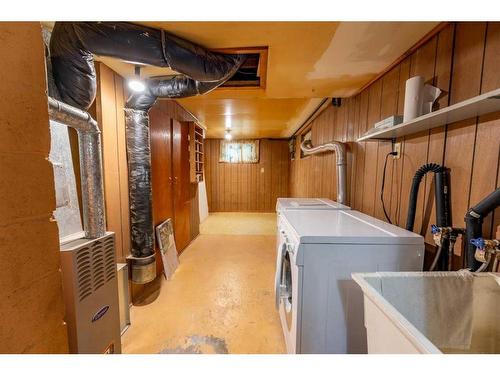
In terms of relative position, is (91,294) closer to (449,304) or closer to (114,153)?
(114,153)

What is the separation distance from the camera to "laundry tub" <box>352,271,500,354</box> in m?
0.76

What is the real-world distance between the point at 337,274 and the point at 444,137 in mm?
878

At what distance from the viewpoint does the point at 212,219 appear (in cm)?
547

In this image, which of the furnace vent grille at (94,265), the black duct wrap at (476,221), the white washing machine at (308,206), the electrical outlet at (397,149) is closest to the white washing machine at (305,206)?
the white washing machine at (308,206)

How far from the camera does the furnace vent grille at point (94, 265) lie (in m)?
1.03

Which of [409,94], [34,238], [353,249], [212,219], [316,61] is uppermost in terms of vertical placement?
[316,61]

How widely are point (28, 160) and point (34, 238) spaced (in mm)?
264

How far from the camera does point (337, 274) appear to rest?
1.04 meters

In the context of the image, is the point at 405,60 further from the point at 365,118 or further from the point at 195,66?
the point at 195,66

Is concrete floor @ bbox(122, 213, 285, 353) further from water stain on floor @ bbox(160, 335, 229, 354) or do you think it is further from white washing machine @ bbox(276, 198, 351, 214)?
white washing machine @ bbox(276, 198, 351, 214)

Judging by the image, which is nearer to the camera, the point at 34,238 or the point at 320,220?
the point at 34,238

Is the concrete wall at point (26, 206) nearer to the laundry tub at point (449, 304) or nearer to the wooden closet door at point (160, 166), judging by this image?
the laundry tub at point (449, 304)

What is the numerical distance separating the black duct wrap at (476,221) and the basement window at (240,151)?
551 centimetres

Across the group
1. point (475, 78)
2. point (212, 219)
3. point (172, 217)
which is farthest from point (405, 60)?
point (212, 219)
